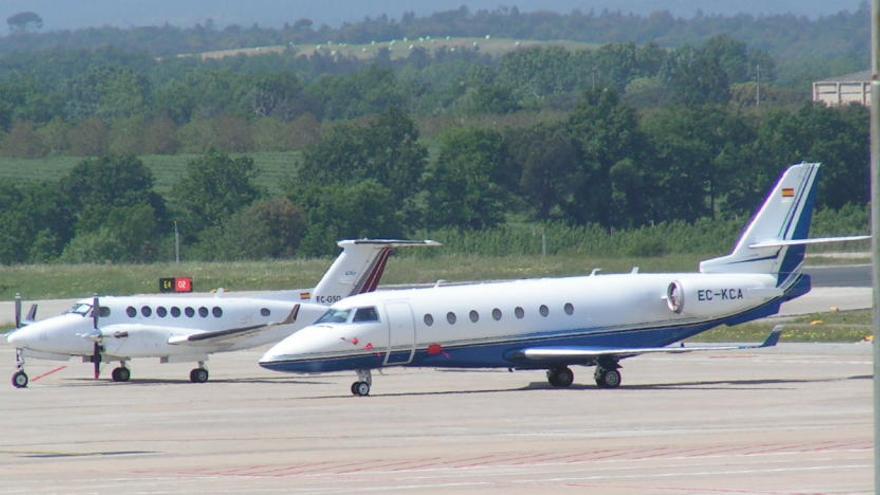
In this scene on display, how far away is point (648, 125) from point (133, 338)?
7947cm

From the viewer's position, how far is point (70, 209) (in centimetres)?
11069

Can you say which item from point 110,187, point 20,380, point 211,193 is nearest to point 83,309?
point 20,380

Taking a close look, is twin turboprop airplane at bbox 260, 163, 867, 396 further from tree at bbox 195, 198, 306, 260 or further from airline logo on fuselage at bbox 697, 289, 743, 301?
tree at bbox 195, 198, 306, 260

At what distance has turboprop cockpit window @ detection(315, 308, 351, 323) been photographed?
3619 centimetres

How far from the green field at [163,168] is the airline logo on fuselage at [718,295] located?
7978cm

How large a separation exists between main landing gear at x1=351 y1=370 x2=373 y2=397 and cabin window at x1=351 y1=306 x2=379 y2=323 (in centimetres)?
110

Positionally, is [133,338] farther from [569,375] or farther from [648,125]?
[648,125]

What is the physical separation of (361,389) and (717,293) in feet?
25.3

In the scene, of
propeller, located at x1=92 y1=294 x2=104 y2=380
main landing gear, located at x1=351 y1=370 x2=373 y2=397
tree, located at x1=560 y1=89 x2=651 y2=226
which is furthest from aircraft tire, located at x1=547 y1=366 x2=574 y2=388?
→ tree, located at x1=560 y1=89 x2=651 y2=226

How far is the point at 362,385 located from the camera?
36.5 meters

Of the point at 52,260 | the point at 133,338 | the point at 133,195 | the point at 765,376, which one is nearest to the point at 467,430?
the point at 765,376

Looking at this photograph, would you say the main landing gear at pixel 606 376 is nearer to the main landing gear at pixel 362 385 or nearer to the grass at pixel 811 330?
the main landing gear at pixel 362 385

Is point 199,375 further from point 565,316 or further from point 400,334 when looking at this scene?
point 565,316

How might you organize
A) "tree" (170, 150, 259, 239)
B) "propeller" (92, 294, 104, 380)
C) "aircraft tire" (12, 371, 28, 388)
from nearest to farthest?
"aircraft tire" (12, 371, 28, 388)
"propeller" (92, 294, 104, 380)
"tree" (170, 150, 259, 239)
